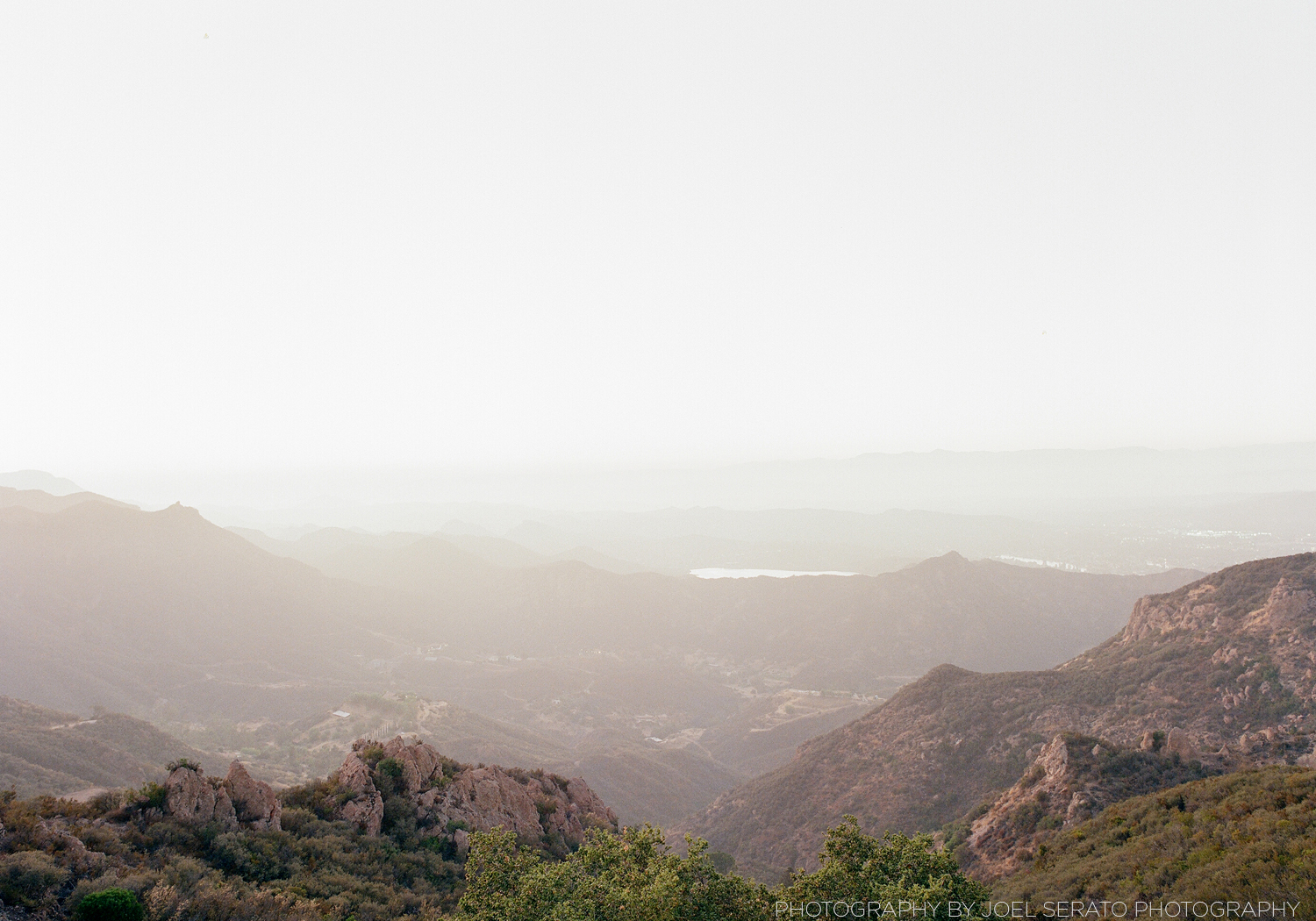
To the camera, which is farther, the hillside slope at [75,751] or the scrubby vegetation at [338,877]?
the hillside slope at [75,751]

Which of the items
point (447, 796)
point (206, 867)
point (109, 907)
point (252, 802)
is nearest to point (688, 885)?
point (109, 907)

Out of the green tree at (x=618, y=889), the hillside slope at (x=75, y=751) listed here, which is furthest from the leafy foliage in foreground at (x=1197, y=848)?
the hillside slope at (x=75, y=751)

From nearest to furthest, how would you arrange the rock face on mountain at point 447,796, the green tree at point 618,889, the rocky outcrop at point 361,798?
the green tree at point 618,889 < the rocky outcrop at point 361,798 < the rock face on mountain at point 447,796

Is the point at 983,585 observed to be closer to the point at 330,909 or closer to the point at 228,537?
the point at 330,909

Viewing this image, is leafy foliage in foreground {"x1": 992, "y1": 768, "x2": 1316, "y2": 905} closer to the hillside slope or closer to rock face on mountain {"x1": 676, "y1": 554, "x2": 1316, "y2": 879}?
rock face on mountain {"x1": 676, "y1": 554, "x2": 1316, "y2": 879}

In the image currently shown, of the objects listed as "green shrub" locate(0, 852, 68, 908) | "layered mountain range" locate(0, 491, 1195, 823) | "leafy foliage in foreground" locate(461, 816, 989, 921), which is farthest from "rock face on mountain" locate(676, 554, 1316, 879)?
"green shrub" locate(0, 852, 68, 908)

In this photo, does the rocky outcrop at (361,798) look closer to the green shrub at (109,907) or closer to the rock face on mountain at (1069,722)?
the green shrub at (109,907)

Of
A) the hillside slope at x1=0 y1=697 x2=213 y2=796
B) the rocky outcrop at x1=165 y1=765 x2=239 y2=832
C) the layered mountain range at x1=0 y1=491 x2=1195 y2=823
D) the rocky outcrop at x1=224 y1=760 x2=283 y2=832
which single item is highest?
the rocky outcrop at x1=165 y1=765 x2=239 y2=832
